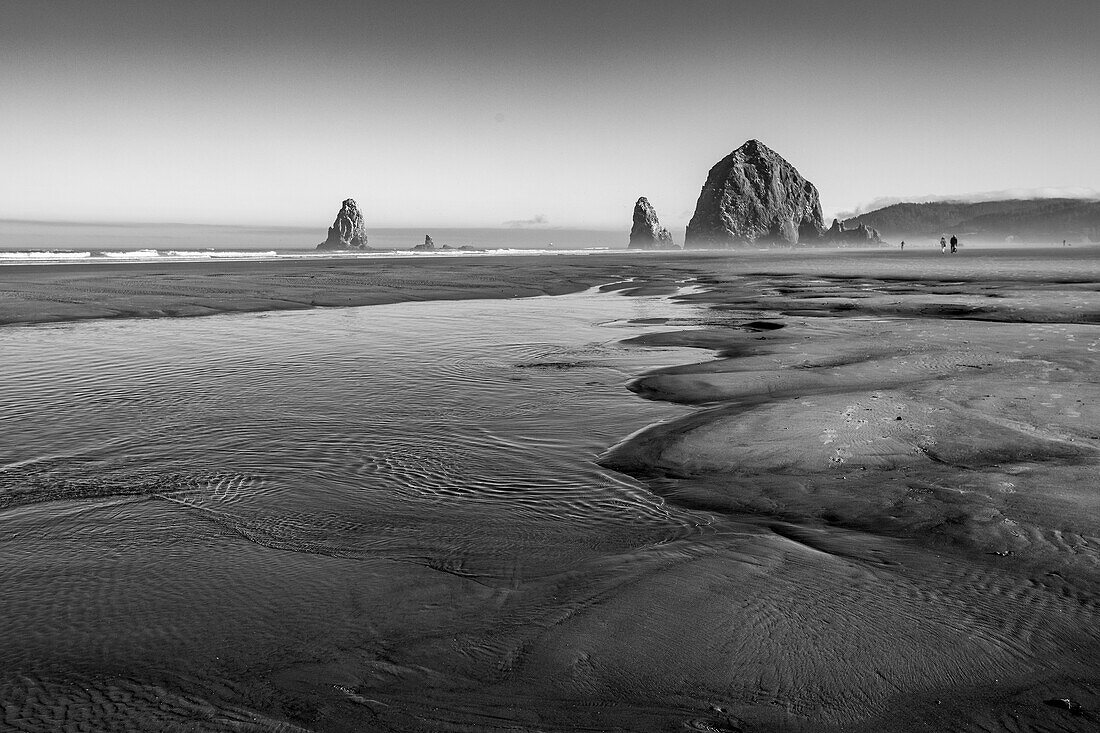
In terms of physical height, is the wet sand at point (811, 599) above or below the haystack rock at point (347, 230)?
below

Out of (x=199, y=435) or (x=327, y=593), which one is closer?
(x=327, y=593)

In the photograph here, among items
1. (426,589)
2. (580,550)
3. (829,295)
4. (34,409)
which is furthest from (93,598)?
(829,295)

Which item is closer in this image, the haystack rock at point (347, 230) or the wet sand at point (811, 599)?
the wet sand at point (811, 599)

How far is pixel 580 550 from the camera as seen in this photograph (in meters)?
4.63

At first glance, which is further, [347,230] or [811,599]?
[347,230]

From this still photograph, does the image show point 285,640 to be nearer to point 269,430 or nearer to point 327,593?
point 327,593

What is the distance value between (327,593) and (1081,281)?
3523cm

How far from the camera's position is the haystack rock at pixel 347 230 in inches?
6880

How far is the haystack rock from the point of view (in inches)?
6880

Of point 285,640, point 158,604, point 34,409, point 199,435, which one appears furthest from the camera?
point 34,409

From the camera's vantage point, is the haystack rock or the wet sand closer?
the wet sand

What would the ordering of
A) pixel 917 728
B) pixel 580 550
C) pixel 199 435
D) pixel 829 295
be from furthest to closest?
pixel 829 295, pixel 199 435, pixel 580 550, pixel 917 728

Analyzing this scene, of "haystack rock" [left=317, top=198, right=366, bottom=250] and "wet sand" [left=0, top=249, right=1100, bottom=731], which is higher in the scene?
"haystack rock" [left=317, top=198, right=366, bottom=250]

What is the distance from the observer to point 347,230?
576 ft
